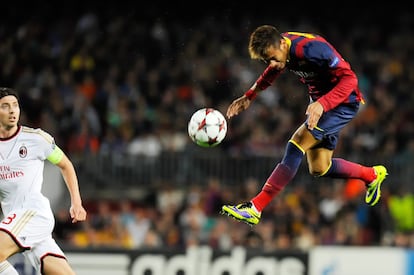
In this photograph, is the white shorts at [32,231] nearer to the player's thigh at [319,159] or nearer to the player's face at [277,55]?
the player's face at [277,55]

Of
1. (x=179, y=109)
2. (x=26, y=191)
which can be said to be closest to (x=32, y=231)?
(x=26, y=191)

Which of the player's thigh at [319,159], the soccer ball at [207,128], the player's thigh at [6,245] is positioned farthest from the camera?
the player's thigh at [319,159]

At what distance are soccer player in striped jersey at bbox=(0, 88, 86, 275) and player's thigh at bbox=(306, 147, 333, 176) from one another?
207 cm

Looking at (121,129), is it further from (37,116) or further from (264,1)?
(264,1)

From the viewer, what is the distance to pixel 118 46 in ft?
53.6

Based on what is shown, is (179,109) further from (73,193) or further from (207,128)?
(73,193)

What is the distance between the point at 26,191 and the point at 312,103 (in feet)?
7.57

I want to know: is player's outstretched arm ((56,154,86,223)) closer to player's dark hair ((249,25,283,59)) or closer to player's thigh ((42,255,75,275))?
player's thigh ((42,255,75,275))

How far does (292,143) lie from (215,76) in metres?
7.77

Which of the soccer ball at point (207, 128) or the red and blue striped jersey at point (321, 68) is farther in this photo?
the soccer ball at point (207, 128)

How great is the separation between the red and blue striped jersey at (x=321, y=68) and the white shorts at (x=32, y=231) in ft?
7.43

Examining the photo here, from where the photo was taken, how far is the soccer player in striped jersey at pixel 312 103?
7926mm

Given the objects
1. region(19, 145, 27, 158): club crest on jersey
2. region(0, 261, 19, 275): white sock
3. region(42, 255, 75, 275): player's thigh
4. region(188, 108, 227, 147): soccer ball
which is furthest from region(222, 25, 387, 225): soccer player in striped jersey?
region(0, 261, 19, 275): white sock

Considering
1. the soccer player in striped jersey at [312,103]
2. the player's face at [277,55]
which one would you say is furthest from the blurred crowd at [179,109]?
the player's face at [277,55]
